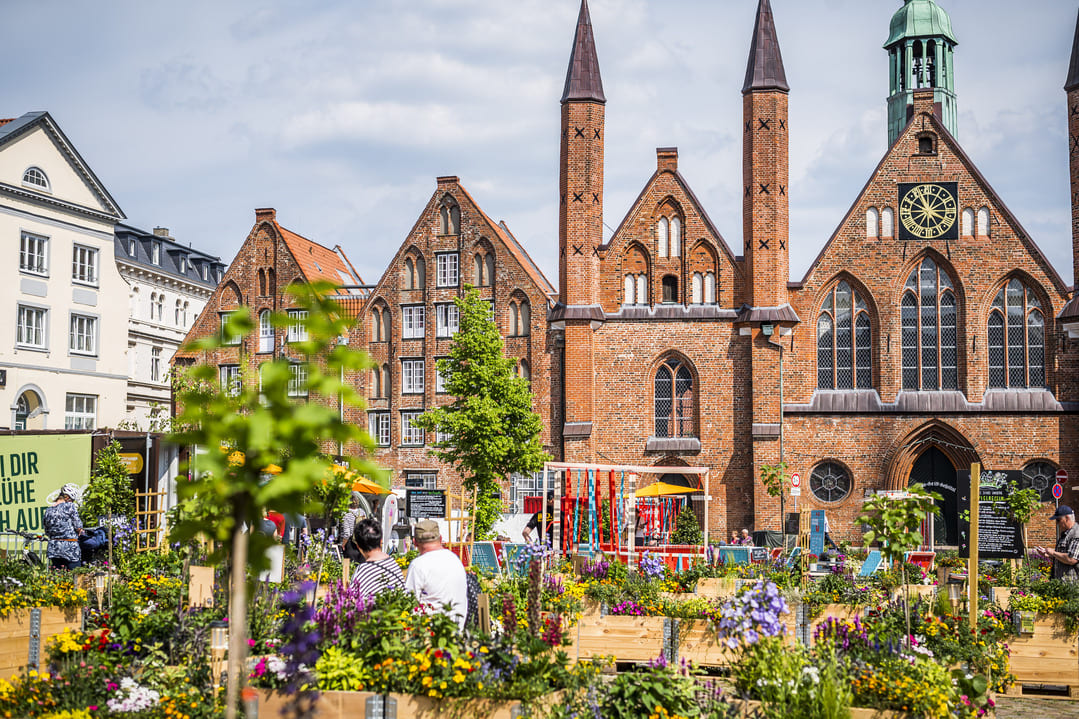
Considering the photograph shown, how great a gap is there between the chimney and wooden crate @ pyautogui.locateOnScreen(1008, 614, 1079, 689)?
24418mm

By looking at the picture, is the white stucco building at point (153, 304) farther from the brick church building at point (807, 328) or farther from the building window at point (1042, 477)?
the building window at point (1042, 477)

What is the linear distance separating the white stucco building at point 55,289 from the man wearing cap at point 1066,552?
33728mm

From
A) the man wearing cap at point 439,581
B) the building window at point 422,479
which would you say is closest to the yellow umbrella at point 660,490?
the building window at point 422,479

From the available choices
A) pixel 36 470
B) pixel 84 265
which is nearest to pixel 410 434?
pixel 84 265

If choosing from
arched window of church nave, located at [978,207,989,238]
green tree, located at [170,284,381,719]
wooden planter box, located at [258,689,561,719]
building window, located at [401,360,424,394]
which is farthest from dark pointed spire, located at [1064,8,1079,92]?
green tree, located at [170,284,381,719]

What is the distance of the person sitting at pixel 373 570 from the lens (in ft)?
29.2

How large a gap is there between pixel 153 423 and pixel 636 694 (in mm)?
25641

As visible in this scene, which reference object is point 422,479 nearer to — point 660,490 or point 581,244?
point 581,244

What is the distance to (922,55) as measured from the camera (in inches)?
1507

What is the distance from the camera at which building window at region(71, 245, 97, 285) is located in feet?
134

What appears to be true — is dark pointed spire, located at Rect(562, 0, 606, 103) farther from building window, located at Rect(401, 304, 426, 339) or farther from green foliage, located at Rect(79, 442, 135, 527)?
green foliage, located at Rect(79, 442, 135, 527)

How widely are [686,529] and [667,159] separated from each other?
466 inches

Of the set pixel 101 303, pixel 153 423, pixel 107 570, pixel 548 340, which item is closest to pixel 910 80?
pixel 548 340

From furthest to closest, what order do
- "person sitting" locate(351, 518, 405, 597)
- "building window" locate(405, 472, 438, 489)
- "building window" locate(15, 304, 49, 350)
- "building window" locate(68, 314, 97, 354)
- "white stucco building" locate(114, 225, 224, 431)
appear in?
1. "white stucco building" locate(114, 225, 224, 431)
2. "building window" locate(68, 314, 97, 354)
3. "building window" locate(15, 304, 49, 350)
4. "building window" locate(405, 472, 438, 489)
5. "person sitting" locate(351, 518, 405, 597)
